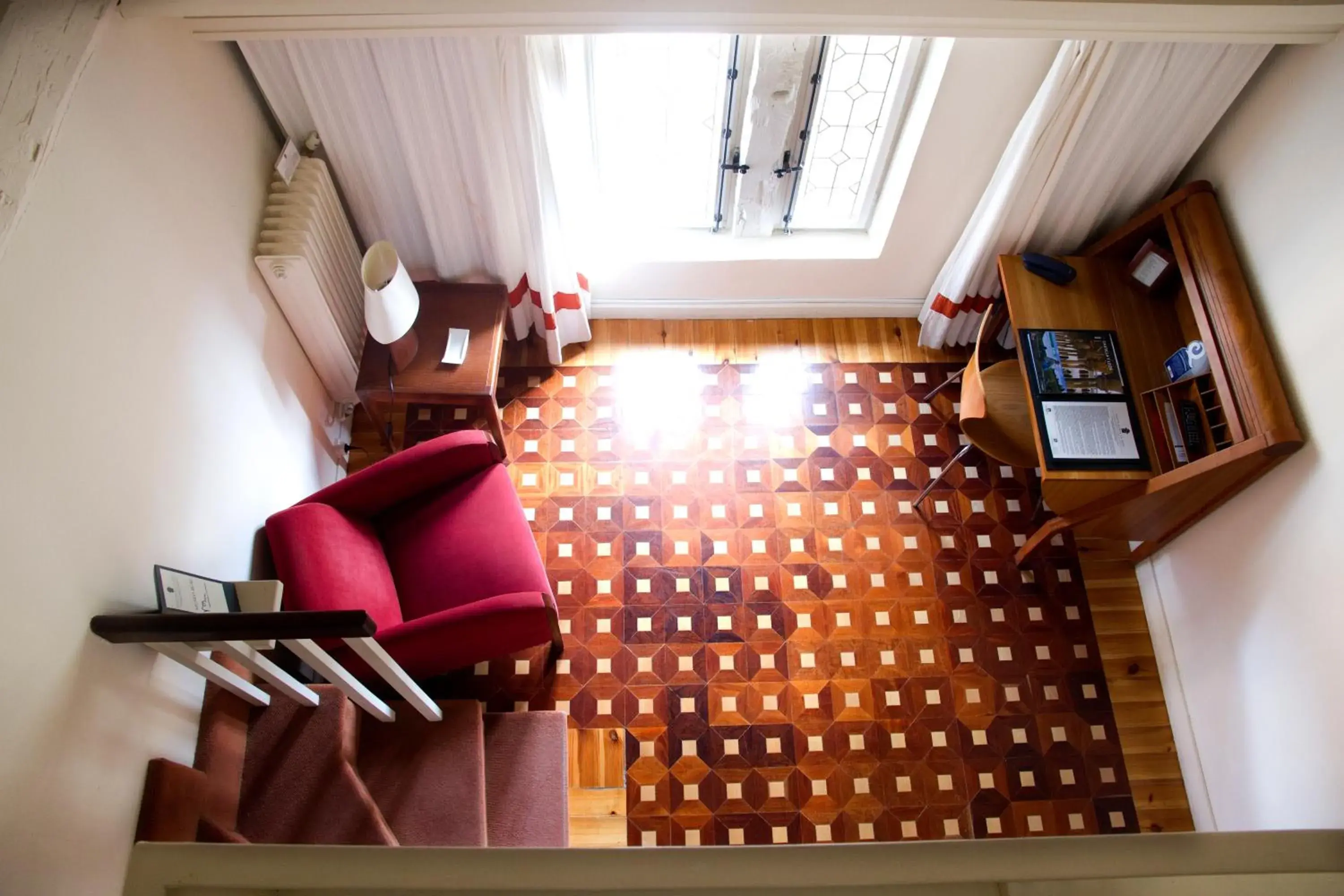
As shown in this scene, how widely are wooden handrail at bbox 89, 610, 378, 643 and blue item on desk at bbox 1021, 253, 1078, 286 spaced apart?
2380mm

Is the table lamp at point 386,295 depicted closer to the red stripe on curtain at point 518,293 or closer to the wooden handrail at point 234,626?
the red stripe on curtain at point 518,293

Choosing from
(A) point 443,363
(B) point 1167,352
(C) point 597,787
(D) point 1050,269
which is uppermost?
(D) point 1050,269

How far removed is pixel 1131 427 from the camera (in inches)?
106

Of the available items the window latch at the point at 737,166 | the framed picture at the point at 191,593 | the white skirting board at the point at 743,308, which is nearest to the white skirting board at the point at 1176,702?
the white skirting board at the point at 743,308

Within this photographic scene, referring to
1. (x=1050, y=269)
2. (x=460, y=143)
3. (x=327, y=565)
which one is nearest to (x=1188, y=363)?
(x=1050, y=269)

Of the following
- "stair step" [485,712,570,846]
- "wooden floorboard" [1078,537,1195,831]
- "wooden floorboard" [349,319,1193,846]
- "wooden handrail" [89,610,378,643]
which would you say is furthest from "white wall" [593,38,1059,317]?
"wooden handrail" [89,610,378,643]

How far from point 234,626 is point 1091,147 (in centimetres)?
279

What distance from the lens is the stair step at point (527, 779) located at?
2564 mm

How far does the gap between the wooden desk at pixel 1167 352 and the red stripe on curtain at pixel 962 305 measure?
341 mm

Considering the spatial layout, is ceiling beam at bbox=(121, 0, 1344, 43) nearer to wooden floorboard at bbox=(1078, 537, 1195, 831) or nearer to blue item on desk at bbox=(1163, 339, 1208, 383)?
blue item on desk at bbox=(1163, 339, 1208, 383)

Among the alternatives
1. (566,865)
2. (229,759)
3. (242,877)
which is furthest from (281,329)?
(566,865)

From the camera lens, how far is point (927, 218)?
124 inches

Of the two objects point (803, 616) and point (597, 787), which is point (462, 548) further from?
point (803, 616)

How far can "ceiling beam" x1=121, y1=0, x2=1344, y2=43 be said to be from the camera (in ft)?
6.98
